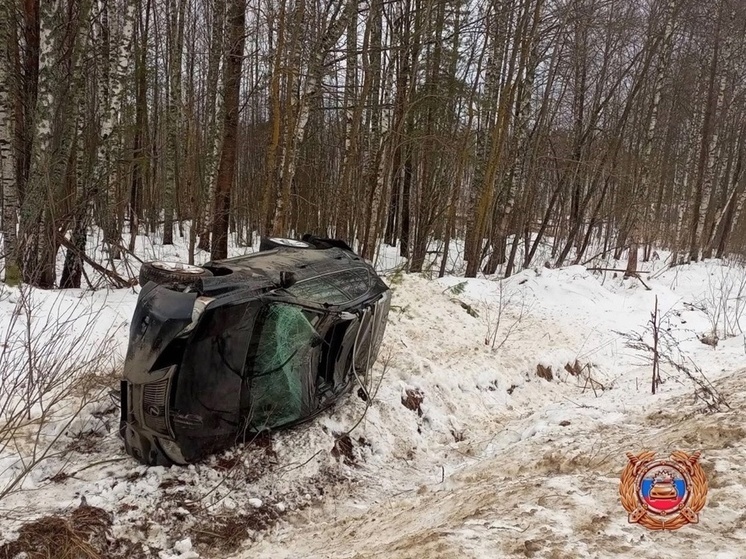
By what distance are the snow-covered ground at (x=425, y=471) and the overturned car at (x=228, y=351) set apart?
0.75ft

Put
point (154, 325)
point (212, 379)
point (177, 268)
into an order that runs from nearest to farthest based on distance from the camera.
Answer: point (154, 325) → point (212, 379) → point (177, 268)

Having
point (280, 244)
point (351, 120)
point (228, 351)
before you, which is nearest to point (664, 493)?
point (228, 351)

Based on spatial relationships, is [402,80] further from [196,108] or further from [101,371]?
[196,108]

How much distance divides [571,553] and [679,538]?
43 centimetres

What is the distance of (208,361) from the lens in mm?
3084

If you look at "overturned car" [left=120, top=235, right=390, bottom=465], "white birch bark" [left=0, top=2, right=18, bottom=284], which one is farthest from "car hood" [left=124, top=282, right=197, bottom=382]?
"white birch bark" [left=0, top=2, right=18, bottom=284]

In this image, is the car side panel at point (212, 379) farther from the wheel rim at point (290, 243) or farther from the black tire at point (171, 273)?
the wheel rim at point (290, 243)

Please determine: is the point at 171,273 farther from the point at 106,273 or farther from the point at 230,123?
the point at 230,123

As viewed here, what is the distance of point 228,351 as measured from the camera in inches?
125

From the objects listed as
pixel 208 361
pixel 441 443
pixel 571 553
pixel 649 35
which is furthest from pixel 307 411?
pixel 649 35

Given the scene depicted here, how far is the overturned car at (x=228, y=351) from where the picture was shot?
9.75 feet

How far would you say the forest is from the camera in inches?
273

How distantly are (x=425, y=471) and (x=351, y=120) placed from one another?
6.92m

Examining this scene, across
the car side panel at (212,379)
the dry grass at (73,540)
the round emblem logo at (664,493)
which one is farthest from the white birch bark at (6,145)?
the round emblem logo at (664,493)
